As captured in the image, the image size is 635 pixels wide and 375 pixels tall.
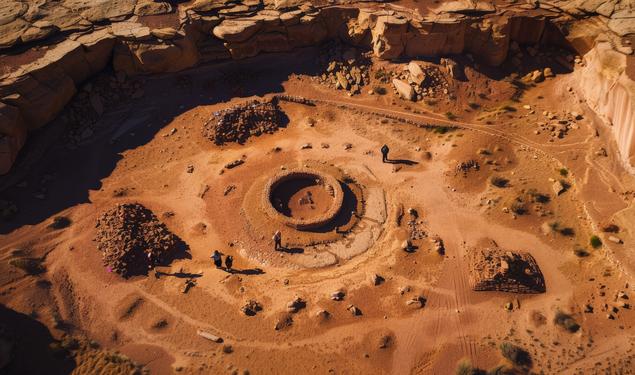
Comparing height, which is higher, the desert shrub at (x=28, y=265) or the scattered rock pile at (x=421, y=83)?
the scattered rock pile at (x=421, y=83)

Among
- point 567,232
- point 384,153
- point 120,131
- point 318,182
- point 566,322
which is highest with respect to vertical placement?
point 120,131

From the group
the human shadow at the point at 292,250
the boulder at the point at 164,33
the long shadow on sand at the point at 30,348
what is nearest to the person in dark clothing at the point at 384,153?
the human shadow at the point at 292,250

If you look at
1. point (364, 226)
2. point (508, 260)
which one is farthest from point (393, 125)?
point (508, 260)

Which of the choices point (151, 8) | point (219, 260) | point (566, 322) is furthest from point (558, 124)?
point (151, 8)

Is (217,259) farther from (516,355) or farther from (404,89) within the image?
(404,89)

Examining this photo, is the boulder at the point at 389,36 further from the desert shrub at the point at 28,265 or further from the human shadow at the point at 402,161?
the desert shrub at the point at 28,265

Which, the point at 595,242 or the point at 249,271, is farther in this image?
the point at 249,271

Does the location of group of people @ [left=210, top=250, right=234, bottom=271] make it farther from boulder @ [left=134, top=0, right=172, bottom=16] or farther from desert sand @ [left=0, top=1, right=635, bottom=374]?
boulder @ [left=134, top=0, right=172, bottom=16]
